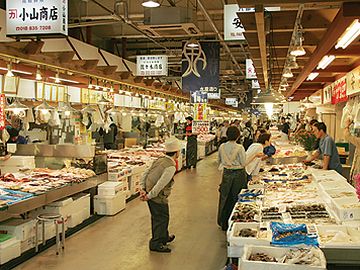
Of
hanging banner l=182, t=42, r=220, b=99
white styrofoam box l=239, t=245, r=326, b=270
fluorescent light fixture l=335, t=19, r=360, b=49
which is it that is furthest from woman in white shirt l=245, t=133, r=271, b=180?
hanging banner l=182, t=42, r=220, b=99

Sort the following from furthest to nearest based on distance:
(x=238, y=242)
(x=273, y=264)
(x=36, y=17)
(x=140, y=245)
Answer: (x=140, y=245)
(x=36, y=17)
(x=238, y=242)
(x=273, y=264)

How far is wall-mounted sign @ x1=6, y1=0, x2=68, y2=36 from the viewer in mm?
7887

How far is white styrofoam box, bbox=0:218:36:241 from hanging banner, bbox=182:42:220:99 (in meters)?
9.03

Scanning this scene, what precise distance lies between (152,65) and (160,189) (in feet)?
34.6

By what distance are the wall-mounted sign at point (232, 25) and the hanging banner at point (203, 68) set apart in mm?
4818

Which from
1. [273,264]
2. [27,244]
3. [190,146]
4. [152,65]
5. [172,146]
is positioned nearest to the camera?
[273,264]

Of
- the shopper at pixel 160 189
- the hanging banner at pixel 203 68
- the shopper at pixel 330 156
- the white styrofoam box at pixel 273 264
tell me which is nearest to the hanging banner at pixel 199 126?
the hanging banner at pixel 203 68

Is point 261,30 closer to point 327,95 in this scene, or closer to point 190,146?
point 327,95

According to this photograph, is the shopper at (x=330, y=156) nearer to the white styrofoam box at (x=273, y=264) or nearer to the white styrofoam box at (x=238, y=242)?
the white styrofoam box at (x=238, y=242)

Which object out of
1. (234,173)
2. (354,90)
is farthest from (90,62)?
(354,90)

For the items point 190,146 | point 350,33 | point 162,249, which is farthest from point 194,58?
point 350,33

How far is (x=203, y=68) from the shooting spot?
50.9 ft

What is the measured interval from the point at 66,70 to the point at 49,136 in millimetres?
5656

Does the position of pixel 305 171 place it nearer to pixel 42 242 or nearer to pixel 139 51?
pixel 42 242
